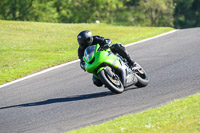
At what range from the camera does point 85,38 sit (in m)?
9.29

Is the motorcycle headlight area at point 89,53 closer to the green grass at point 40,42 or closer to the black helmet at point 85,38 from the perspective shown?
the black helmet at point 85,38

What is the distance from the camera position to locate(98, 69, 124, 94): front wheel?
29.5 feet

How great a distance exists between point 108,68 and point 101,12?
217 ft

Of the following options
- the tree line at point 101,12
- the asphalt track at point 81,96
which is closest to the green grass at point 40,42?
the asphalt track at point 81,96

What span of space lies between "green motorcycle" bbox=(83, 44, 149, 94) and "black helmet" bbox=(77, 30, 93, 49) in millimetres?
170

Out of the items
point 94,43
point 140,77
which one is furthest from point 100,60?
point 140,77

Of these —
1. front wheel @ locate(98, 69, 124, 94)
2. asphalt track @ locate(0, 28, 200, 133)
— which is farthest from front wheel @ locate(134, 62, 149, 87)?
front wheel @ locate(98, 69, 124, 94)

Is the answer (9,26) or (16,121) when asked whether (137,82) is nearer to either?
(16,121)

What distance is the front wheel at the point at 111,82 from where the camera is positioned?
9.00m

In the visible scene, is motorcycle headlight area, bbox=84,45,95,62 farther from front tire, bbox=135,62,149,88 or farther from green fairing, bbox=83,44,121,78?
front tire, bbox=135,62,149,88

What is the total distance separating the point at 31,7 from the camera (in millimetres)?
58844

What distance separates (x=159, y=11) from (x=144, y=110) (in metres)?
67.2

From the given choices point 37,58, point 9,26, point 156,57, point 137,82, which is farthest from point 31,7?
point 137,82

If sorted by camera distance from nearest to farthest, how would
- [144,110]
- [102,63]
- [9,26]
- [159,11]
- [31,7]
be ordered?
[144,110] → [102,63] → [9,26] → [31,7] → [159,11]
